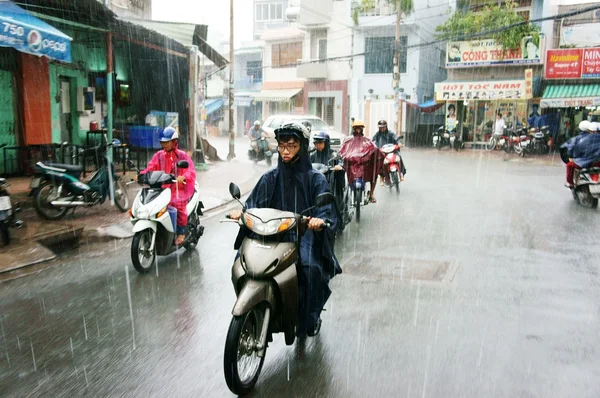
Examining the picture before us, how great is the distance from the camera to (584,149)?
37.6 ft

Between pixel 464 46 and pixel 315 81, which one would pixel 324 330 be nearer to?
pixel 464 46

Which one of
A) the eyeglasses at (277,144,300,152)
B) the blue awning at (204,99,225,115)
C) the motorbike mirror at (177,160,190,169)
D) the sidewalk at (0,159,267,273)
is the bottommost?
the sidewalk at (0,159,267,273)

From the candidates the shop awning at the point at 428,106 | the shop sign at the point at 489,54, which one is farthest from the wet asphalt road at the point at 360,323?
the shop awning at the point at 428,106

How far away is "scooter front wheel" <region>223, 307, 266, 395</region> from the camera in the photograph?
3484mm

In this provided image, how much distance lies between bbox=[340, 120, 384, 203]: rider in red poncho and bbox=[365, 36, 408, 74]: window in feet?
79.3

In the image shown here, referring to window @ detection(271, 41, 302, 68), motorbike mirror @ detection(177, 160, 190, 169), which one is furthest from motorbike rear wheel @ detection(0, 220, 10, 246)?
window @ detection(271, 41, 302, 68)

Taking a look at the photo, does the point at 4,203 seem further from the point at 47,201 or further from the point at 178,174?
the point at 178,174

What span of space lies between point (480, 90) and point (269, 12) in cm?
3473

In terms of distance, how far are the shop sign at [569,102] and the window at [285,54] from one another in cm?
1877

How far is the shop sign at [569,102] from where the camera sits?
2525 centimetres

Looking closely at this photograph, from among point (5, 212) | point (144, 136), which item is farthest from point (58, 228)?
point (144, 136)

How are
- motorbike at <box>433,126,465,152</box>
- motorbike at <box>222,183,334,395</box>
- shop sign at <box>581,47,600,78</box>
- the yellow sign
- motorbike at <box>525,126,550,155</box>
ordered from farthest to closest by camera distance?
motorbike at <box>433,126,465,152</box> → the yellow sign → shop sign at <box>581,47,600,78</box> → motorbike at <box>525,126,550,155</box> → motorbike at <box>222,183,334,395</box>

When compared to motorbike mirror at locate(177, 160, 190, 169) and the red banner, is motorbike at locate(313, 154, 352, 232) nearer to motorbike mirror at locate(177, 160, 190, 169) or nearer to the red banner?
motorbike mirror at locate(177, 160, 190, 169)

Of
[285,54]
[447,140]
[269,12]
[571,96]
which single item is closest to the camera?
[571,96]
